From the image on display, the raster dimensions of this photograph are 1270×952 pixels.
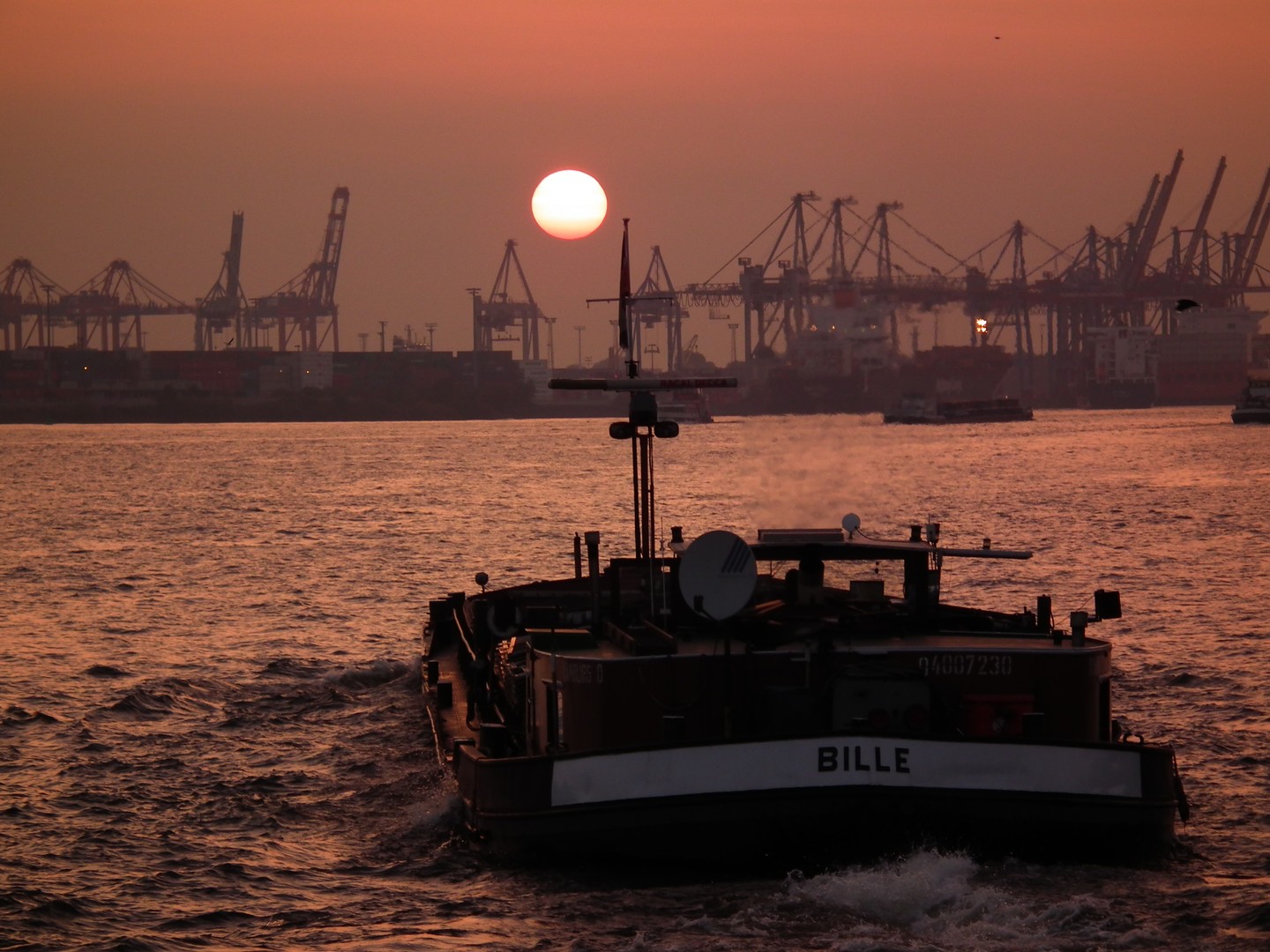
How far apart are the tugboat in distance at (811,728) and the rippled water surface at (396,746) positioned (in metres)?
0.45

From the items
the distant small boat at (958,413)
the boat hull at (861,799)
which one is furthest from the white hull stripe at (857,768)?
A: the distant small boat at (958,413)

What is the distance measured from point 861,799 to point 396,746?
979 cm

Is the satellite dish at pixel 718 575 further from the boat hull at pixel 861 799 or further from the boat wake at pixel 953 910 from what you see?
the boat wake at pixel 953 910

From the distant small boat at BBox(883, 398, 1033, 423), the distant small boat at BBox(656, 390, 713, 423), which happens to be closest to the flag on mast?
the distant small boat at BBox(656, 390, 713, 423)

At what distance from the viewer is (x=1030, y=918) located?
39.2 ft

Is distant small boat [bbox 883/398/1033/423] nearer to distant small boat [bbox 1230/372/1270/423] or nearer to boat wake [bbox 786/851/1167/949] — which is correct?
distant small boat [bbox 1230/372/1270/423]

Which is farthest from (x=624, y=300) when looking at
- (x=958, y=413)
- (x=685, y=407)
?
(x=958, y=413)

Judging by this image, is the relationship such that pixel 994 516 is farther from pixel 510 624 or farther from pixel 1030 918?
pixel 1030 918

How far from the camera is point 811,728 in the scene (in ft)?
40.6

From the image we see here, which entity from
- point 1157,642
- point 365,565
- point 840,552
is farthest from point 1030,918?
point 365,565

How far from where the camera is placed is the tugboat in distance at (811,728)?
11938 millimetres

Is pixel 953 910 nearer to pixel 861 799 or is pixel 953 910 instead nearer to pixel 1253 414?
pixel 861 799

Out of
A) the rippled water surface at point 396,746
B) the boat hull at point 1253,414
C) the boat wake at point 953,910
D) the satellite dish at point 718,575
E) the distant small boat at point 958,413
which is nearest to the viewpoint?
the boat wake at point 953,910

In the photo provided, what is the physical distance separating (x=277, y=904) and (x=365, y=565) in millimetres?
30419
